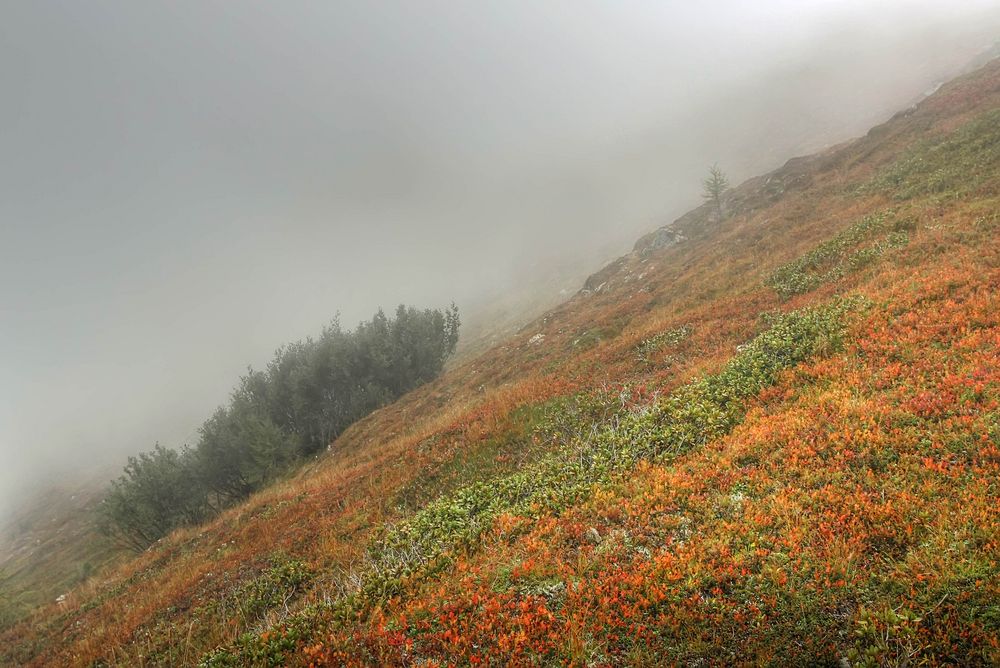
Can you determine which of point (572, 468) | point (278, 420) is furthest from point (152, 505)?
point (572, 468)

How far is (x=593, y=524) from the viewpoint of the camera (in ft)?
25.3

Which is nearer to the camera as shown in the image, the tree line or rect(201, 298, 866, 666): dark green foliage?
rect(201, 298, 866, 666): dark green foliage

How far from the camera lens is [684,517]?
711 cm

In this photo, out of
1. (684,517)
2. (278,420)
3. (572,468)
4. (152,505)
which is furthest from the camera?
(278,420)

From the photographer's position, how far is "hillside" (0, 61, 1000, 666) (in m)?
5.16

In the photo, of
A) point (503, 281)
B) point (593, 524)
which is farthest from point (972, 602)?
point (503, 281)

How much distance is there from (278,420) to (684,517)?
36668mm

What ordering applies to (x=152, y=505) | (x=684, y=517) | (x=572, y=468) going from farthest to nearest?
(x=152, y=505), (x=572, y=468), (x=684, y=517)

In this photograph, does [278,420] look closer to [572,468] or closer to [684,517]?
[572,468]

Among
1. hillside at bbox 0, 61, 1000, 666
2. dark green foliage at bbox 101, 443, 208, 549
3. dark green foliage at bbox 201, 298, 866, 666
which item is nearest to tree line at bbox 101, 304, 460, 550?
dark green foliage at bbox 101, 443, 208, 549

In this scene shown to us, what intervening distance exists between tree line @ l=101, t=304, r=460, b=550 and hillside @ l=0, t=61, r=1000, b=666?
39.3 ft

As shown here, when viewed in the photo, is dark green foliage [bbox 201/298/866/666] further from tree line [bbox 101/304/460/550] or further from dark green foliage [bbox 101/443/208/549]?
dark green foliage [bbox 101/443/208/549]

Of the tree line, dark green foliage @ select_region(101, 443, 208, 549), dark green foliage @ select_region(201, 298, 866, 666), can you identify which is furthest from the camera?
the tree line

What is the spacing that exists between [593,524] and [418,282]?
15712 centimetres
